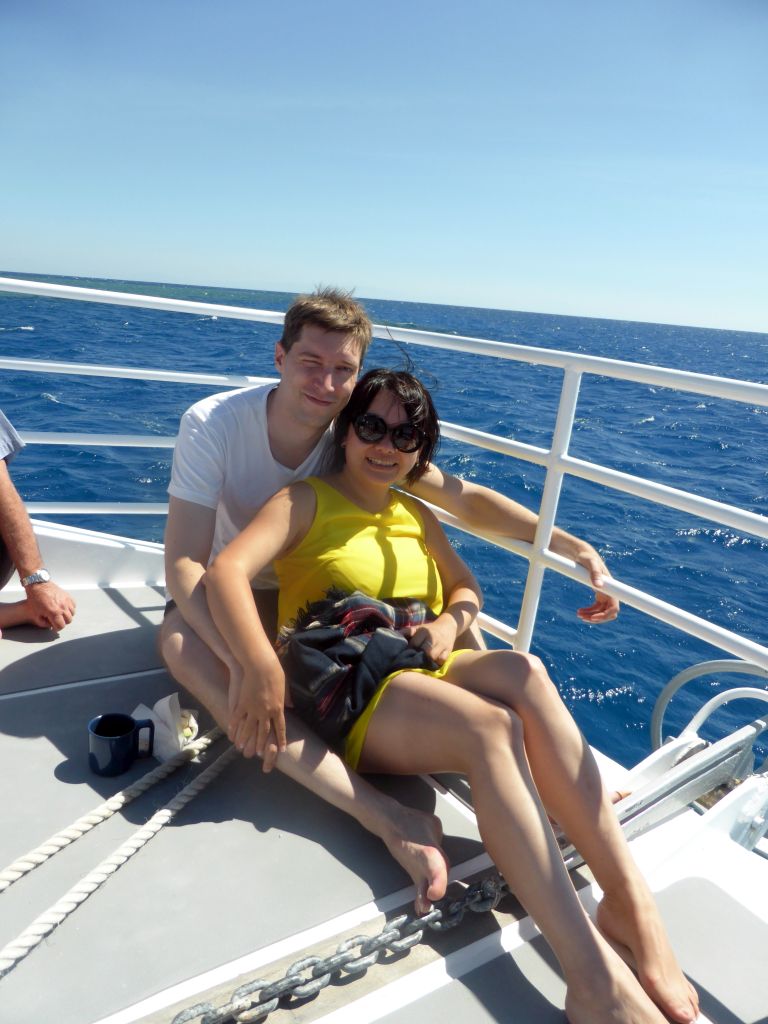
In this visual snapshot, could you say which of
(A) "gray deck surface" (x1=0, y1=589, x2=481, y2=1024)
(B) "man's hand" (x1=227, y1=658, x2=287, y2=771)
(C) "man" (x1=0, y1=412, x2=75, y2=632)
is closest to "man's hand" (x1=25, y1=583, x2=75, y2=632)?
(C) "man" (x1=0, y1=412, x2=75, y2=632)

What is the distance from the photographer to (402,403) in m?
2.00

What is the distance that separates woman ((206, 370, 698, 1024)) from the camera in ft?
4.54

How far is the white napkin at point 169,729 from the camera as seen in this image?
6.04 feet

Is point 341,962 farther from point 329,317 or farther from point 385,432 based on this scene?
point 329,317

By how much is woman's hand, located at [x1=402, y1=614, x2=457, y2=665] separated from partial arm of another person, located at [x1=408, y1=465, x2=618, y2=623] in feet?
1.56

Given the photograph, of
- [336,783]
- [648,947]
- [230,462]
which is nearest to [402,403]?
[230,462]

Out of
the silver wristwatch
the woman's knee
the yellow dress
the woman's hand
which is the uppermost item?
the yellow dress

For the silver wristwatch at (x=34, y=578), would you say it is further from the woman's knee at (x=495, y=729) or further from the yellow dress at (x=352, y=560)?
the woman's knee at (x=495, y=729)

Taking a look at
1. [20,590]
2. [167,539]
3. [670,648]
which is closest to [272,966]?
[167,539]

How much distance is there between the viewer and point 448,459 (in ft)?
37.3

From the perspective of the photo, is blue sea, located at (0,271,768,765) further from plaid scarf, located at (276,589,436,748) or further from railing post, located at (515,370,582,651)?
plaid scarf, located at (276,589,436,748)

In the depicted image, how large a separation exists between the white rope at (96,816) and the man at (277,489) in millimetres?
122

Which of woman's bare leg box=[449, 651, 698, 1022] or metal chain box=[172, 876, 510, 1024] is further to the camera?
woman's bare leg box=[449, 651, 698, 1022]

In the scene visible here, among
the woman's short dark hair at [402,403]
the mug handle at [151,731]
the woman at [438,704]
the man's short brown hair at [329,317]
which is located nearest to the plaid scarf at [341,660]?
the woman at [438,704]
